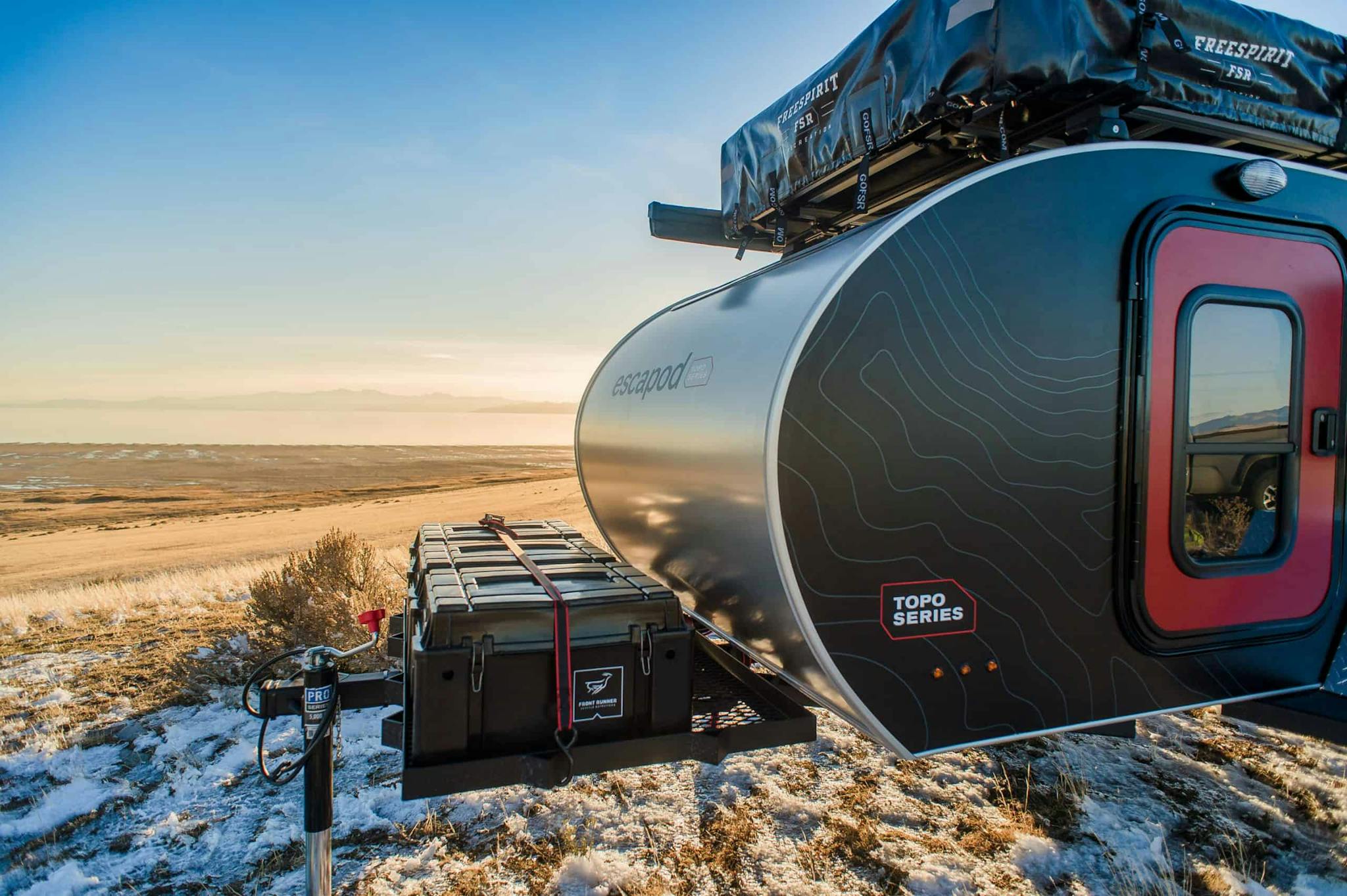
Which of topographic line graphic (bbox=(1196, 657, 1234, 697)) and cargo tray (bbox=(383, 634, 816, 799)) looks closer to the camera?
cargo tray (bbox=(383, 634, 816, 799))

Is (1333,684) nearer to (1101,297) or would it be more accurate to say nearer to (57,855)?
(1101,297)

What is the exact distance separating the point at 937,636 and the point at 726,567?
2.77 ft

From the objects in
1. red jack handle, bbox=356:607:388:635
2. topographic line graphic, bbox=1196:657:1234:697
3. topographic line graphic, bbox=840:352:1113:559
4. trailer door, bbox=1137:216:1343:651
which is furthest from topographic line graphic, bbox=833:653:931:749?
red jack handle, bbox=356:607:388:635

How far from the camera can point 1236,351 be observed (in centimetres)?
318

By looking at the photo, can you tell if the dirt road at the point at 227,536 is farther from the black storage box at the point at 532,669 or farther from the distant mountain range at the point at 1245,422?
the distant mountain range at the point at 1245,422

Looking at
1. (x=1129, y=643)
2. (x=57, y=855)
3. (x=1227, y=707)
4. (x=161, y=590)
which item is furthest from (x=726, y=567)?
(x=161, y=590)

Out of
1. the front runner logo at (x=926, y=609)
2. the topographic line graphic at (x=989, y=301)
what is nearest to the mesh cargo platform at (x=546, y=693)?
the front runner logo at (x=926, y=609)

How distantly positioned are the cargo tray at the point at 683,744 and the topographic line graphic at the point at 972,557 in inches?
29.7

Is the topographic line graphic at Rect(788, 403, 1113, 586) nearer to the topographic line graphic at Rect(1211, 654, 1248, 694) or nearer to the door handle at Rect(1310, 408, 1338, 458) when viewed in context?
the topographic line graphic at Rect(1211, 654, 1248, 694)

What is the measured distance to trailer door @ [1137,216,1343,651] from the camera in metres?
2.98

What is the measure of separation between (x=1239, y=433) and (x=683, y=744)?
2.62 metres

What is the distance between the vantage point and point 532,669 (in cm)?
266

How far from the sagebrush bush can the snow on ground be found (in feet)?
5.59

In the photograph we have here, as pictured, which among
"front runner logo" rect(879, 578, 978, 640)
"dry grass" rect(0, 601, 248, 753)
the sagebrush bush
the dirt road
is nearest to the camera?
"front runner logo" rect(879, 578, 978, 640)
